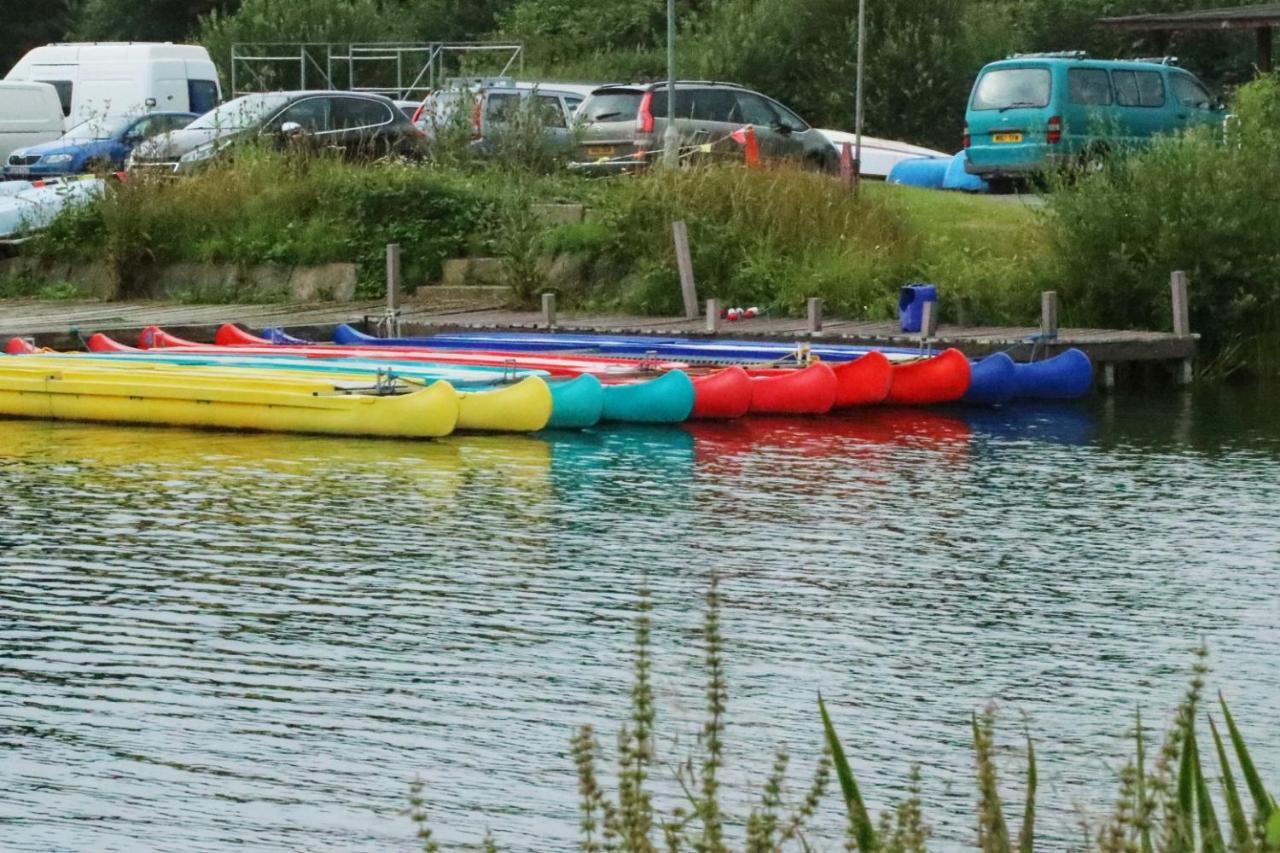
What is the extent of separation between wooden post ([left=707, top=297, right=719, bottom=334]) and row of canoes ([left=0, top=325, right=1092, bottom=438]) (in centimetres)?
74

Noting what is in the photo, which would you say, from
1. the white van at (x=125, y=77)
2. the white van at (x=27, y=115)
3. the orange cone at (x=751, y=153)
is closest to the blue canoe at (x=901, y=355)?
the orange cone at (x=751, y=153)

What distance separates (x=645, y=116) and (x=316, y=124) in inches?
182

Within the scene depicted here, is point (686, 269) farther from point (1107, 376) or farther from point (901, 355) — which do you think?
point (1107, 376)

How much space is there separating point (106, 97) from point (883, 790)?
3517 centimetres

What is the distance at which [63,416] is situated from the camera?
19.5 m

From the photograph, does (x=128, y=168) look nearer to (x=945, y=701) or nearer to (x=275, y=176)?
(x=275, y=176)

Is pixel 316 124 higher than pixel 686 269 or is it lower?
higher

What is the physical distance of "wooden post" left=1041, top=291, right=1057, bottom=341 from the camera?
21375 millimetres

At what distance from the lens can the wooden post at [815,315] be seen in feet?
72.6

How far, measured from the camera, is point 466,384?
64.5ft

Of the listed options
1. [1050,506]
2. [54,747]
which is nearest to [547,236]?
[1050,506]

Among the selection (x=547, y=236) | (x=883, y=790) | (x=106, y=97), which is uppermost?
(x=106, y=97)

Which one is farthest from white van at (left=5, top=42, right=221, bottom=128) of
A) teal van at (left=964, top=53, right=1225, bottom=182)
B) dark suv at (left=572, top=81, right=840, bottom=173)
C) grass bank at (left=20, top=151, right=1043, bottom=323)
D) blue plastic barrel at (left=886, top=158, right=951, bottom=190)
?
teal van at (left=964, top=53, right=1225, bottom=182)

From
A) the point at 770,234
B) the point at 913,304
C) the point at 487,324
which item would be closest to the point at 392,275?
the point at 487,324
